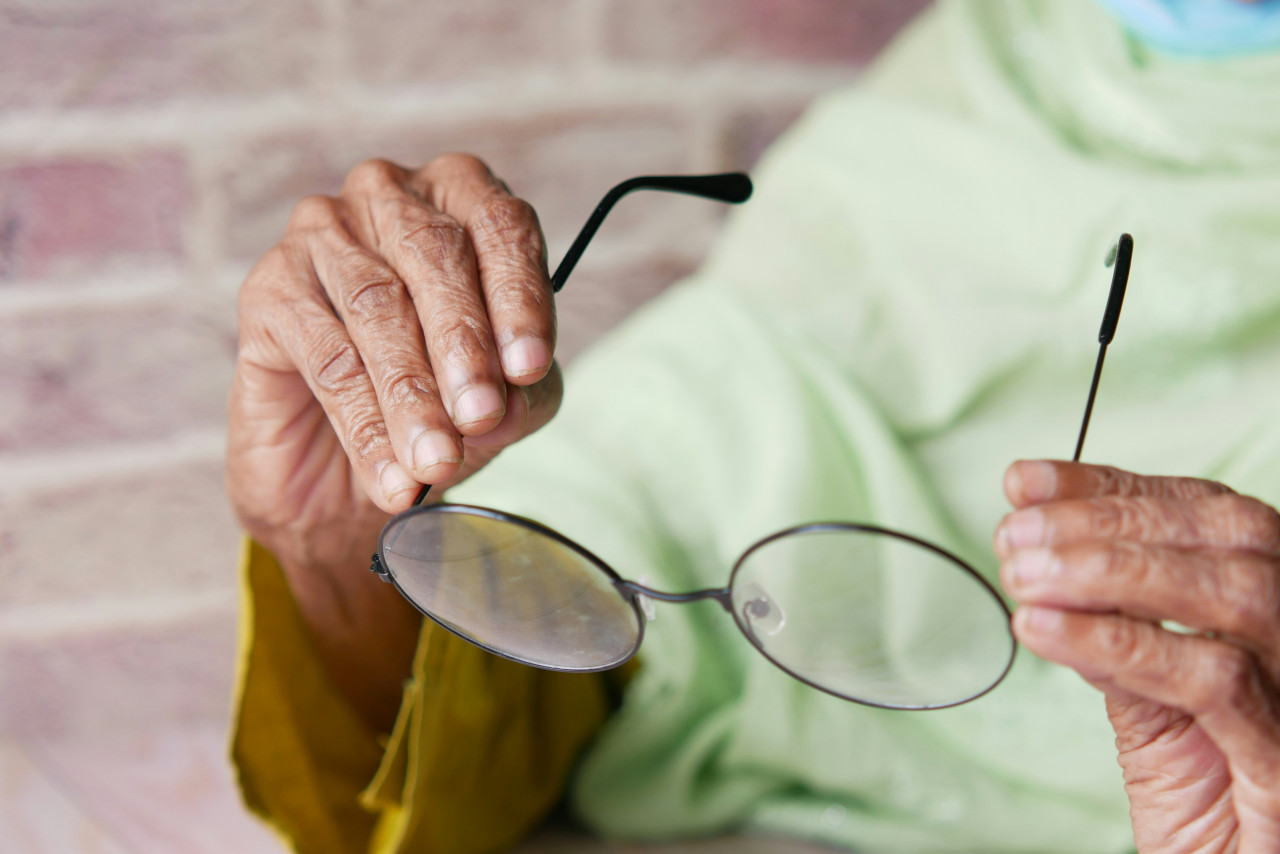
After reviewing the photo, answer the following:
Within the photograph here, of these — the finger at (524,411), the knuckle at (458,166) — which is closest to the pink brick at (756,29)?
the knuckle at (458,166)

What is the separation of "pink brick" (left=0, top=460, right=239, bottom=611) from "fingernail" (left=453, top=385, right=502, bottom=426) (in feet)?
1.83

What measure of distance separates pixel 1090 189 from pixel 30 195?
2.58 feet

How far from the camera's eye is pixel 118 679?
0.90 metres

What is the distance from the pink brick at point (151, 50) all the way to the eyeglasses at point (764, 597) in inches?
17.5

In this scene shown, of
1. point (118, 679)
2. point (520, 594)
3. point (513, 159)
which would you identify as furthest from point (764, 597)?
point (118, 679)

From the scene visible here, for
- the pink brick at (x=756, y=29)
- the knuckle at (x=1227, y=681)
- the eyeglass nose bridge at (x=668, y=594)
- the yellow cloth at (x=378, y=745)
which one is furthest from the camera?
the pink brick at (x=756, y=29)

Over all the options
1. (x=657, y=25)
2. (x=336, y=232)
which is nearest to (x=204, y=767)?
(x=336, y=232)

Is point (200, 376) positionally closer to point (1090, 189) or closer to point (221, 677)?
point (221, 677)

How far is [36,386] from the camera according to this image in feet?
2.56

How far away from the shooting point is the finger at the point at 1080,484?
0.38 m

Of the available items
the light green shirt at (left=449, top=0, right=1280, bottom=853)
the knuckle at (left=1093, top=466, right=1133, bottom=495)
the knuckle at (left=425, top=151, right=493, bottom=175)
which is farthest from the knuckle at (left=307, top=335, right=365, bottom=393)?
the knuckle at (left=1093, top=466, right=1133, bottom=495)

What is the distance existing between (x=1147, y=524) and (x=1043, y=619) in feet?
0.19

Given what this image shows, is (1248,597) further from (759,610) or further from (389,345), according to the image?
(389,345)

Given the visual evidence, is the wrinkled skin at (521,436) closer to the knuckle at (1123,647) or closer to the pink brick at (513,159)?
the knuckle at (1123,647)
